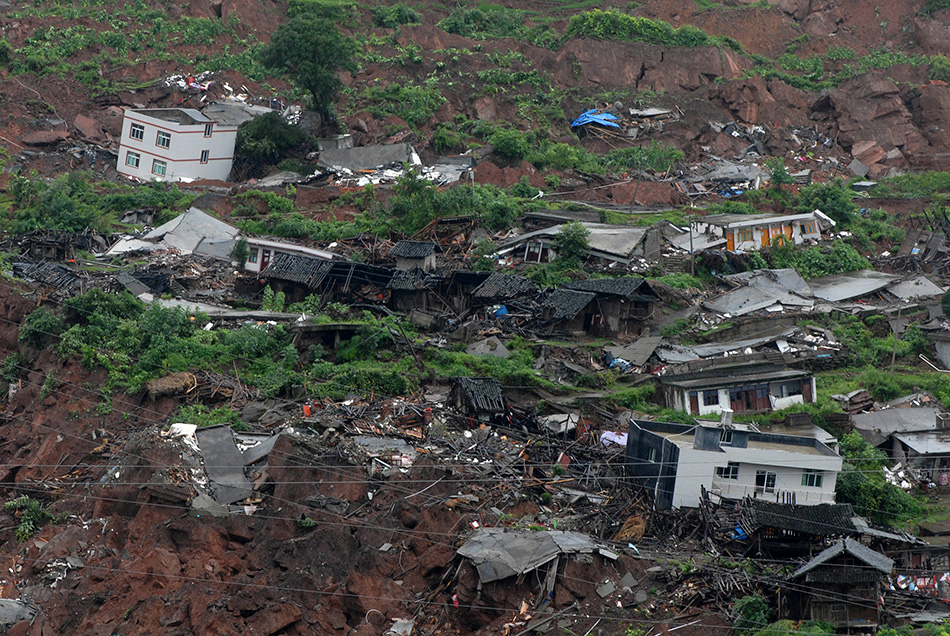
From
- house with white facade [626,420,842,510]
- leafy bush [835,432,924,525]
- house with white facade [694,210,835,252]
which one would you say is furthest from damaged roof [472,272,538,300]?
leafy bush [835,432,924,525]

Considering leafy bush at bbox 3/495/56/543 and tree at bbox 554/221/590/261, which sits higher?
tree at bbox 554/221/590/261

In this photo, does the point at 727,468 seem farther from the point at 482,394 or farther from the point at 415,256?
the point at 415,256

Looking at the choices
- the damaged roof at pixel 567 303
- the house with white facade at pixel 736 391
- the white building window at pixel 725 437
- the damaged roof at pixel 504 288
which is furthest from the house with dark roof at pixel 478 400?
the damaged roof at pixel 504 288

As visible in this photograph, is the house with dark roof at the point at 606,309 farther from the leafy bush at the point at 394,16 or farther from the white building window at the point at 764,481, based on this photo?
the leafy bush at the point at 394,16

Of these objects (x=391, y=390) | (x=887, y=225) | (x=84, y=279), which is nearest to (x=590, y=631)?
(x=391, y=390)

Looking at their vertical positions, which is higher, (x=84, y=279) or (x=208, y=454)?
(x=84, y=279)

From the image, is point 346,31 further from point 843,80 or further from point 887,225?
point 887,225

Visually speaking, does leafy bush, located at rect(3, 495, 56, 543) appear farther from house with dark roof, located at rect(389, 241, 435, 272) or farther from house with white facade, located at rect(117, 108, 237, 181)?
house with white facade, located at rect(117, 108, 237, 181)
